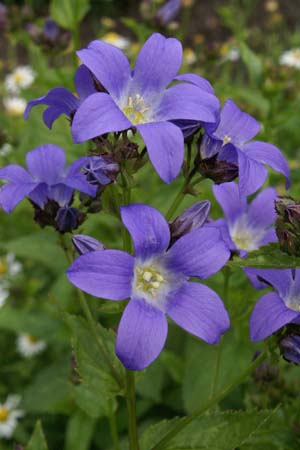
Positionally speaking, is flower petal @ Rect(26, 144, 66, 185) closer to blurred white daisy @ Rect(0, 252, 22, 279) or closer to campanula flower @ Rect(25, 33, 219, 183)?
campanula flower @ Rect(25, 33, 219, 183)

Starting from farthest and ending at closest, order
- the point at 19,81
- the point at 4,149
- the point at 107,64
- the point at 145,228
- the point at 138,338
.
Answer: the point at 19,81 < the point at 4,149 < the point at 107,64 < the point at 145,228 < the point at 138,338

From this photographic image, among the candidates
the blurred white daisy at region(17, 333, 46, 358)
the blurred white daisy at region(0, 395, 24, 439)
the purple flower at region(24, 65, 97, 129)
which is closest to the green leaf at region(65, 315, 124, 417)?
the purple flower at region(24, 65, 97, 129)

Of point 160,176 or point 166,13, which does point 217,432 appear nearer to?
point 160,176

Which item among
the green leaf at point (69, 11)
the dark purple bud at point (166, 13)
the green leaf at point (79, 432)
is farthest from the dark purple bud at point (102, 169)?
the dark purple bud at point (166, 13)

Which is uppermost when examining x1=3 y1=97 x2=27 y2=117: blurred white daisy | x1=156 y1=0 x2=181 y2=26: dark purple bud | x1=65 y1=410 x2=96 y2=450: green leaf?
x1=156 y1=0 x2=181 y2=26: dark purple bud

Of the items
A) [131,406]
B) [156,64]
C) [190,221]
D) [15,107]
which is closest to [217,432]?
[131,406]

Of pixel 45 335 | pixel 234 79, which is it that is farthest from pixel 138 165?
pixel 234 79
